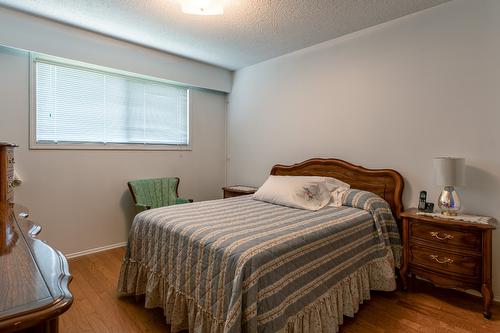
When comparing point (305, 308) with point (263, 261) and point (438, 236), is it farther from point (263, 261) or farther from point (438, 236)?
point (438, 236)

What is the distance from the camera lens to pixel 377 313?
217 centimetres

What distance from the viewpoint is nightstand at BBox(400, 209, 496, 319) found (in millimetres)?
2094

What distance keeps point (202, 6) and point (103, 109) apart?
189 centimetres

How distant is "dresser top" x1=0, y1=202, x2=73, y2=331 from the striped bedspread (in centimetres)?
88

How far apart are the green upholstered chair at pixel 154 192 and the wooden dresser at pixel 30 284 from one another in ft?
7.79

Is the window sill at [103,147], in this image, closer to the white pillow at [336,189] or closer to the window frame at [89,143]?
the window frame at [89,143]

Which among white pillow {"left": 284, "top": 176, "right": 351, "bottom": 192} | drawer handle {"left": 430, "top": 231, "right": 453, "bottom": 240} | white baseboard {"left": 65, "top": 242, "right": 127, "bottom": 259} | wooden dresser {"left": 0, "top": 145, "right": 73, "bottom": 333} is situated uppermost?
white pillow {"left": 284, "top": 176, "right": 351, "bottom": 192}

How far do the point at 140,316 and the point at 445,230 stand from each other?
248 cm

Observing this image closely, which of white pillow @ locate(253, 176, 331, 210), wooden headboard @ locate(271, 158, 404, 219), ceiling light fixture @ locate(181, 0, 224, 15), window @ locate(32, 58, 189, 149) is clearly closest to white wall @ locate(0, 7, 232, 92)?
window @ locate(32, 58, 189, 149)

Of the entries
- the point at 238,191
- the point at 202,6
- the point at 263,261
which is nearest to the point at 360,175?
the point at 238,191

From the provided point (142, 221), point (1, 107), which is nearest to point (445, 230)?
point (142, 221)

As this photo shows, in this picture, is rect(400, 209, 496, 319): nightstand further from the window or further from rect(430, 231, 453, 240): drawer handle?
the window

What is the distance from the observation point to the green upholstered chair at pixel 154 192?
344 centimetres

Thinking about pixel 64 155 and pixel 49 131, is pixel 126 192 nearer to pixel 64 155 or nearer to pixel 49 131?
pixel 64 155
